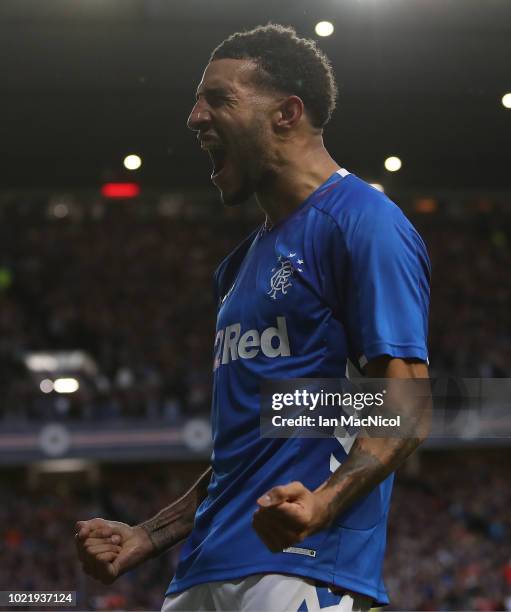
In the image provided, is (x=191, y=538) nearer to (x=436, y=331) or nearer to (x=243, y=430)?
(x=243, y=430)

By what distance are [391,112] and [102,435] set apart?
10449mm

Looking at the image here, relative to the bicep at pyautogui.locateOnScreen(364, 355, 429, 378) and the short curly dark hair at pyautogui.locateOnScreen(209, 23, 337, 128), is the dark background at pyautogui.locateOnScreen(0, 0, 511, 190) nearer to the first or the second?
the short curly dark hair at pyautogui.locateOnScreen(209, 23, 337, 128)

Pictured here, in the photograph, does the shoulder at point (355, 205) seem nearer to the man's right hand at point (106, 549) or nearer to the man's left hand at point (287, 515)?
the man's left hand at point (287, 515)

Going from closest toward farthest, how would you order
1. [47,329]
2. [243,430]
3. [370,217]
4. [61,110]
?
[370,217] < [243,430] < [61,110] < [47,329]

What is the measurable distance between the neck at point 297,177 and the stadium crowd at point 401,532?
7810 mm

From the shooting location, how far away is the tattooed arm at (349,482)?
1220 millimetres

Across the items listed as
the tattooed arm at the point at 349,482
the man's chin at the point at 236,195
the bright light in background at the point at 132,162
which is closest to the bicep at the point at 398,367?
the tattooed arm at the point at 349,482

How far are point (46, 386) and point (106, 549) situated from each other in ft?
41.0

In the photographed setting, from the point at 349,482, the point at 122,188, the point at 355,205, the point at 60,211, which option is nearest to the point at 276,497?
the point at 349,482

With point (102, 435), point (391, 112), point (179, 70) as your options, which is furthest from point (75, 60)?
point (102, 435)

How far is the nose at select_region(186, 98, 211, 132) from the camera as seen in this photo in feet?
5.55

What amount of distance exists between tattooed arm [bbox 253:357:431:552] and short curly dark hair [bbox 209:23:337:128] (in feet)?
1.67

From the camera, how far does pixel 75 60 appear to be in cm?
689

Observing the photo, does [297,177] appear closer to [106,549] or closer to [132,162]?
[106,549]
